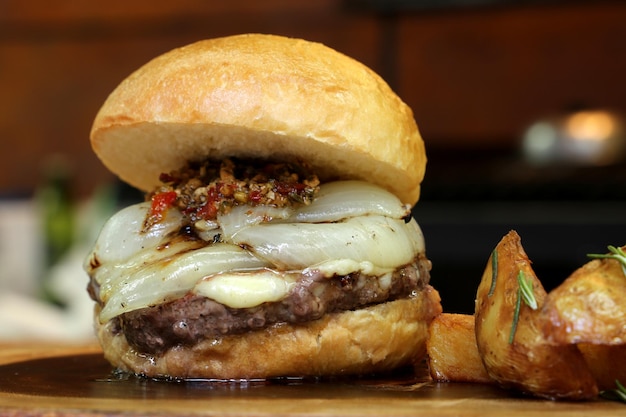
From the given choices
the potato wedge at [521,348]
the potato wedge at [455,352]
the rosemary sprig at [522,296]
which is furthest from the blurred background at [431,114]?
the rosemary sprig at [522,296]

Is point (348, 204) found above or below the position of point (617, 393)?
above

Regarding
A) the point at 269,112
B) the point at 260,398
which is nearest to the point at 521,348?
the point at 260,398

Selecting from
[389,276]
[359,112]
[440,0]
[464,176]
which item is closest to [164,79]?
[359,112]

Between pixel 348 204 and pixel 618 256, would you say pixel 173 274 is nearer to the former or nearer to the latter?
pixel 348 204

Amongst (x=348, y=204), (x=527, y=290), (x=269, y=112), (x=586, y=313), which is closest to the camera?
(x=586, y=313)

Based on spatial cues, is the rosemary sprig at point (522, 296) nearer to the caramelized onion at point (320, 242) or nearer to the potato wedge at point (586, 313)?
the potato wedge at point (586, 313)

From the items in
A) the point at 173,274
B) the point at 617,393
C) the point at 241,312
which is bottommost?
the point at 617,393

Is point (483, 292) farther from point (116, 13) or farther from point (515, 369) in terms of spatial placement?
point (116, 13)
